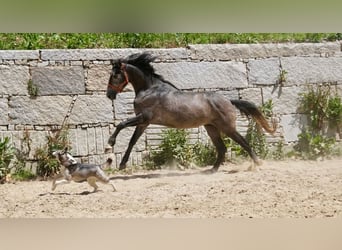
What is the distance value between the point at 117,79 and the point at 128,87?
9 cm

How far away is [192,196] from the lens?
367cm

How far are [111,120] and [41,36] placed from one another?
0.72 meters

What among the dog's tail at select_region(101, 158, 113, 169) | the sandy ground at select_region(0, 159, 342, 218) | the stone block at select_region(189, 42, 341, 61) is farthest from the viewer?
the stone block at select_region(189, 42, 341, 61)

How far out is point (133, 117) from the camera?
3.85 metres

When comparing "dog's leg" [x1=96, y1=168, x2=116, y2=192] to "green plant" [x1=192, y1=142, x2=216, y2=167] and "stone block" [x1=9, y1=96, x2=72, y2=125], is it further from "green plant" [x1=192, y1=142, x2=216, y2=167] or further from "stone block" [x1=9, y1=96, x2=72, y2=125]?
"green plant" [x1=192, y1=142, x2=216, y2=167]

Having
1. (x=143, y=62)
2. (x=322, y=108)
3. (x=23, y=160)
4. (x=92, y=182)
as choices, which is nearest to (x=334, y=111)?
(x=322, y=108)

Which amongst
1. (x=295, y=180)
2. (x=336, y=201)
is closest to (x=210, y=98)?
(x=295, y=180)

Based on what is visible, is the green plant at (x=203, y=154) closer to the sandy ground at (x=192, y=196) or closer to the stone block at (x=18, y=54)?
the sandy ground at (x=192, y=196)

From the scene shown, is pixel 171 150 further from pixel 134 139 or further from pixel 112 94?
pixel 112 94

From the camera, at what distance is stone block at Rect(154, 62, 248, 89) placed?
3994 millimetres

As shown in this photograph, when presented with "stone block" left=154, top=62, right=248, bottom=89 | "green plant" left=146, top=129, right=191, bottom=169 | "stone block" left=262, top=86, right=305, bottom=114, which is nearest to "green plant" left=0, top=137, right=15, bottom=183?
"green plant" left=146, top=129, right=191, bottom=169

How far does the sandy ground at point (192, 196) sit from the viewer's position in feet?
11.7

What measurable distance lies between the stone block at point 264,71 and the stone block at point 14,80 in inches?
60.5

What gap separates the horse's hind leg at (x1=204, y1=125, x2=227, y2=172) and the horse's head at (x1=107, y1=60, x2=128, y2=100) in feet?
2.04
